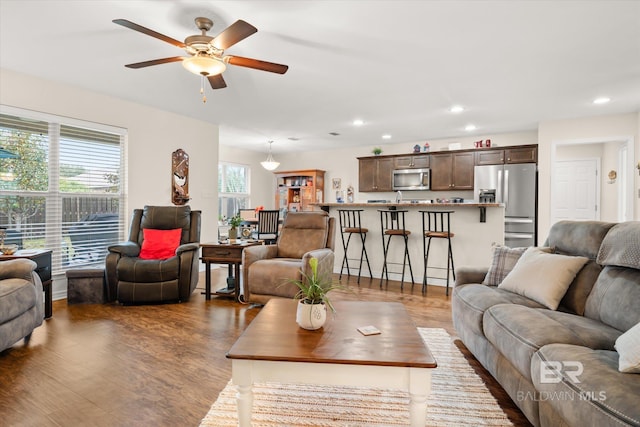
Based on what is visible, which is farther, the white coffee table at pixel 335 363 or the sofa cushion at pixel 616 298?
the sofa cushion at pixel 616 298

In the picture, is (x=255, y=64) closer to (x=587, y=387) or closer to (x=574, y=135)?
(x=587, y=387)

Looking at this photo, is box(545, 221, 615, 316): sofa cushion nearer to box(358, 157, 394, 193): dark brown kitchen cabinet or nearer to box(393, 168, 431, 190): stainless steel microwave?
box(393, 168, 431, 190): stainless steel microwave

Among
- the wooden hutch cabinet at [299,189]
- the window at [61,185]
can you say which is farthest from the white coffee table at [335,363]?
the wooden hutch cabinet at [299,189]

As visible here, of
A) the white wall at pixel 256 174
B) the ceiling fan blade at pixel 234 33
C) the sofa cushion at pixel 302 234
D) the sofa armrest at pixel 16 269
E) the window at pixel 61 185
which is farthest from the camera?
the white wall at pixel 256 174

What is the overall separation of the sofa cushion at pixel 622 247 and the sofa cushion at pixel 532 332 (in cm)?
37

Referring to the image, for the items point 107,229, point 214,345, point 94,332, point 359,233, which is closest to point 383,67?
point 359,233

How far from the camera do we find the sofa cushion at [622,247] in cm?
184

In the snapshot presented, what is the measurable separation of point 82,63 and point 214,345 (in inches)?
119

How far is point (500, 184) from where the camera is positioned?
6016 millimetres

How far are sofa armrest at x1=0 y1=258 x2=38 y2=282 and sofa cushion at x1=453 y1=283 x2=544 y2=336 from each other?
331 centimetres

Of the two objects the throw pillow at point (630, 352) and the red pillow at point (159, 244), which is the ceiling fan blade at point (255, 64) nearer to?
the red pillow at point (159, 244)

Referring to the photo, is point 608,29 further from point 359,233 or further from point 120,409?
point 120,409

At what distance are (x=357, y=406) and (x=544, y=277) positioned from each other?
1.45 meters

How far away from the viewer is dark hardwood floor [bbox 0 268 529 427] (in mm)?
1789
